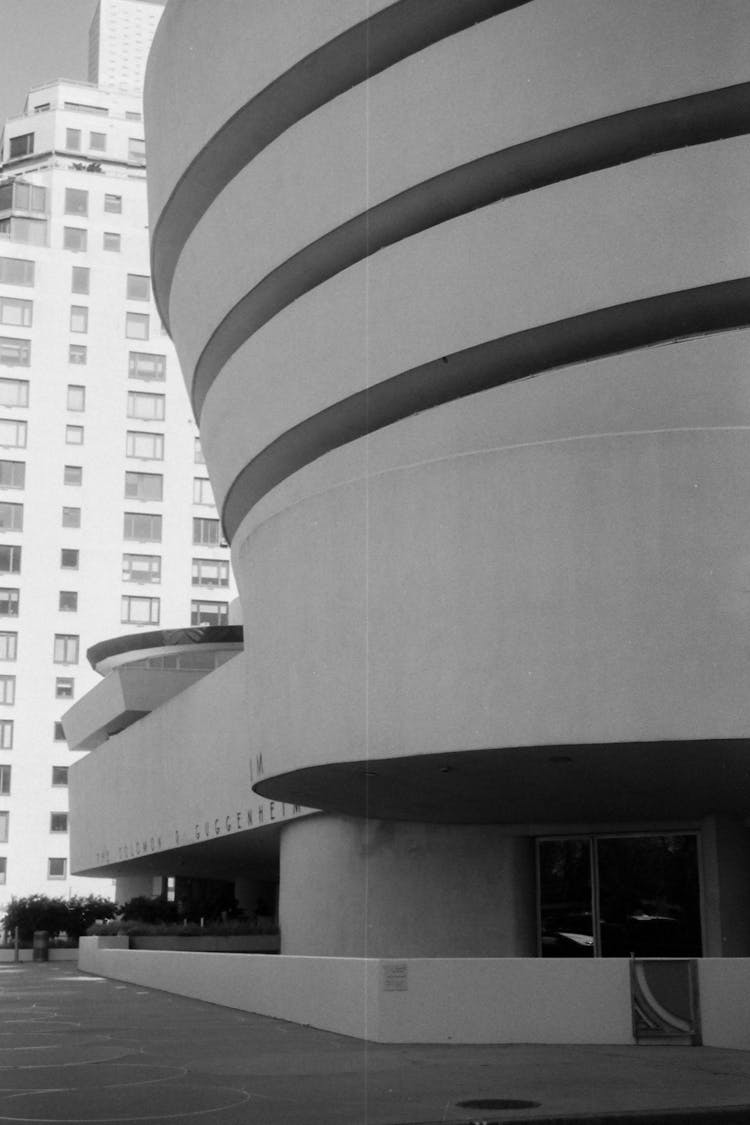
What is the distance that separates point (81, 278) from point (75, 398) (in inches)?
255

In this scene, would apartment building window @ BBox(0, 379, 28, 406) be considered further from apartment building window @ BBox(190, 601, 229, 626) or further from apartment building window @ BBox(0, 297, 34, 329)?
apartment building window @ BBox(190, 601, 229, 626)

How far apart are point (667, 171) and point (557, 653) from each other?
6608 mm

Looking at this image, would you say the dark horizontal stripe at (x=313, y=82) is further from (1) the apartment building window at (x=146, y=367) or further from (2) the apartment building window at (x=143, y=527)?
(1) the apartment building window at (x=146, y=367)

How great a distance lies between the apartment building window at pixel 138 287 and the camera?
246 feet

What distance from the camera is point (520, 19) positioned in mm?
19719

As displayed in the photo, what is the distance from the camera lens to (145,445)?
73.9 meters

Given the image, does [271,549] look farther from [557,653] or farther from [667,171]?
[667,171]

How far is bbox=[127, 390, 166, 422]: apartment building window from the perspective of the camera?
243ft

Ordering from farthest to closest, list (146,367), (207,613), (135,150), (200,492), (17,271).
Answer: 1. (135,150)
2. (146,367)
3. (200,492)
4. (17,271)
5. (207,613)

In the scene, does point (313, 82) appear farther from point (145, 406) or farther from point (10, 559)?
point (145, 406)

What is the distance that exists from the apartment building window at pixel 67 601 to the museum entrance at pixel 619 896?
48838 millimetres

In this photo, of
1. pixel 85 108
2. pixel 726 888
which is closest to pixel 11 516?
pixel 85 108

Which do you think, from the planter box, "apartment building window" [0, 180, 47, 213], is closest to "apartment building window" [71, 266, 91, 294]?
"apartment building window" [0, 180, 47, 213]

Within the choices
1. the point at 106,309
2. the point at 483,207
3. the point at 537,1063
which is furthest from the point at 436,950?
the point at 106,309
